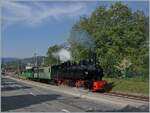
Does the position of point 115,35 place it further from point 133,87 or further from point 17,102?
point 17,102

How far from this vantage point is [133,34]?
56344 mm

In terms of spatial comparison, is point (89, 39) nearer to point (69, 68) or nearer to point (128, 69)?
point (128, 69)

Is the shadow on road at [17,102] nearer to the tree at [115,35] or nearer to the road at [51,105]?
the road at [51,105]

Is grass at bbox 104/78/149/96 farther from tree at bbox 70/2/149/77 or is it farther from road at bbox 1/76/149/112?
tree at bbox 70/2/149/77

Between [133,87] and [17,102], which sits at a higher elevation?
[133,87]

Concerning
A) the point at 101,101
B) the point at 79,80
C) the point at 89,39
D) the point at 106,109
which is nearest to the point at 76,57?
the point at 89,39

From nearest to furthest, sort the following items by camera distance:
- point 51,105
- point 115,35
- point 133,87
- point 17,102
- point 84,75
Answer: point 51,105, point 17,102, point 133,87, point 84,75, point 115,35

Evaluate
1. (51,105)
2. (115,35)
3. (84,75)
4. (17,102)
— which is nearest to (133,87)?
(84,75)

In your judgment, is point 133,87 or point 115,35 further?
point 115,35

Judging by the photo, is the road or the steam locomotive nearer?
the road

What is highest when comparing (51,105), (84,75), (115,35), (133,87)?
(115,35)

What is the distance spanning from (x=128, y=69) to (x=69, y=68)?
11620 millimetres

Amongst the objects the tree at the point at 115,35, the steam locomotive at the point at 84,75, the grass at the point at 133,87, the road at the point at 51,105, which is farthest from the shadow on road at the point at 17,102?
the tree at the point at 115,35

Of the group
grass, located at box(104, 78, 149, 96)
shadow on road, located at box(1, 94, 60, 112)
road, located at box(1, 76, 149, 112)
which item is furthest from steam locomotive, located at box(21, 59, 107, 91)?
shadow on road, located at box(1, 94, 60, 112)
